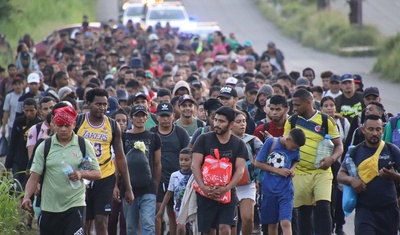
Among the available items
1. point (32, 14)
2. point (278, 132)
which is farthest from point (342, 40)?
point (278, 132)

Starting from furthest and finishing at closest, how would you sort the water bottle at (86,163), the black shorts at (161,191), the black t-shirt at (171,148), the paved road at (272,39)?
the paved road at (272,39)
the black shorts at (161,191)
the black t-shirt at (171,148)
the water bottle at (86,163)

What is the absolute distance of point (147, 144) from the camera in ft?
39.7

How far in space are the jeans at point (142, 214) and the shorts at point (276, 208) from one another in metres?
1.36

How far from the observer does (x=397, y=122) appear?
11781 millimetres

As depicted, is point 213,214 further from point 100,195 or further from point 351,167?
point 351,167

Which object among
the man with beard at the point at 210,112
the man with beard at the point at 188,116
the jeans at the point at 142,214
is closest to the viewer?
the jeans at the point at 142,214

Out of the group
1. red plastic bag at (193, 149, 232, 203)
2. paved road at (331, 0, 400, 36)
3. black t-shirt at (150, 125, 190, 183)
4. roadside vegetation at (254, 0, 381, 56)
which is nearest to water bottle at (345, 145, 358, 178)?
red plastic bag at (193, 149, 232, 203)

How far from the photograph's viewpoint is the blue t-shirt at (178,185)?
12.1 meters

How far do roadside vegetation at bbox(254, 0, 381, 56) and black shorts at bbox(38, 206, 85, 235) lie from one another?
103 feet

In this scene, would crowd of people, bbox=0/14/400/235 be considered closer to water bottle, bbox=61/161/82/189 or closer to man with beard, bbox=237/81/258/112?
water bottle, bbox=61/161/82/189

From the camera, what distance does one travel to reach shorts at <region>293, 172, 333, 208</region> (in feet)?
38.4

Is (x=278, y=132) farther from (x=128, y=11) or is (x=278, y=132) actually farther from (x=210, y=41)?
(x=128, y=11)

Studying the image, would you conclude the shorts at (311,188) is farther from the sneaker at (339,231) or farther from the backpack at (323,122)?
the sneaker at (339,231)

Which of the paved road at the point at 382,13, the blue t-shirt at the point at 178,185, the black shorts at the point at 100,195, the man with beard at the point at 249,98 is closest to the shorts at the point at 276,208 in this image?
the blue t-shirt at the point at 178,185
